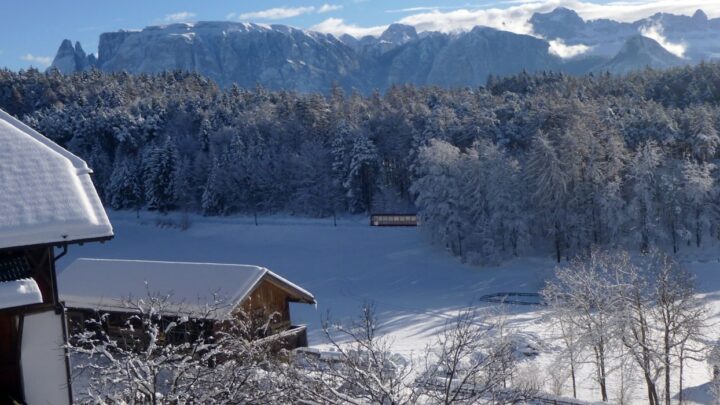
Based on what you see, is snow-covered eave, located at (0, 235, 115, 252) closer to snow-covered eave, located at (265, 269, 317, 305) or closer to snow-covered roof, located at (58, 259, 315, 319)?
snow-covered roof, located at (58, 259, 315, 319)

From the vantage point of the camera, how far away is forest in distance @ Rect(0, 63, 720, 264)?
145 feet

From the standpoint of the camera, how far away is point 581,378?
25.2m

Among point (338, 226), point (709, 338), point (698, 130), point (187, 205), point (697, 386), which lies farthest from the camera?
point (187, 205)

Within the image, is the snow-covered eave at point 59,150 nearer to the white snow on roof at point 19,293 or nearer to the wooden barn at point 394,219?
the white snow on roof at point 19,293

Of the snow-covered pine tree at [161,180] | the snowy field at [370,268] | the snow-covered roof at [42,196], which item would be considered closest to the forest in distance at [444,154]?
the snow-covered pine tree at [161,180]

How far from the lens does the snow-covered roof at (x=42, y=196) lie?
9.60 meters

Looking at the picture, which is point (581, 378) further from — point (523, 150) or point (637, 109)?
point (637, 109)

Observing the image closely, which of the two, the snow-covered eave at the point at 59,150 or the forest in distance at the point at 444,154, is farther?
the forest in distance at the point at 444,154

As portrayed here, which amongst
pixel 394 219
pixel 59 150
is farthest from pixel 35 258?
pixel 394 219

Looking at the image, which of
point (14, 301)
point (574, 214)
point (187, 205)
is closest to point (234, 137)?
point (187, 205)

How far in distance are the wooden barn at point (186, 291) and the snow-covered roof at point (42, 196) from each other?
5.72 metres

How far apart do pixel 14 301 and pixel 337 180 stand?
49216 millimetres

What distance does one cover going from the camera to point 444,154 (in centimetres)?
4638

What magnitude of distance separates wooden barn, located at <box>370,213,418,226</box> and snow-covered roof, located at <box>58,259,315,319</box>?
33713 millimetres
